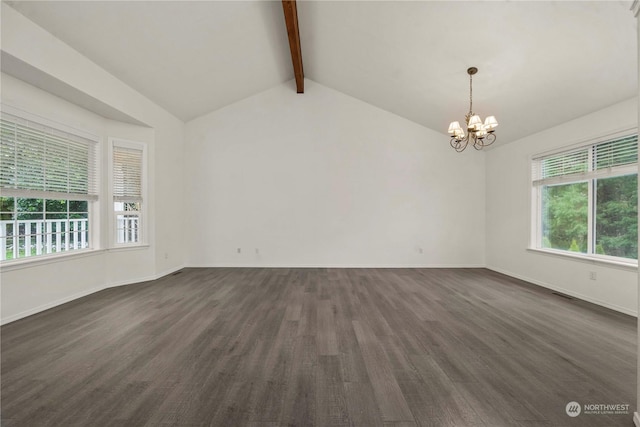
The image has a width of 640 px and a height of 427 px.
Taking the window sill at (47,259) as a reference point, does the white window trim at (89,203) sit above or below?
above

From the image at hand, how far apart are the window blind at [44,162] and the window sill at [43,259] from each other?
763 mm

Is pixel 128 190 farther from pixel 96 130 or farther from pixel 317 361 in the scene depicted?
pixel 317 361

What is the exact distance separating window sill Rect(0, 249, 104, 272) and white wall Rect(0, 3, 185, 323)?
1.4 inches

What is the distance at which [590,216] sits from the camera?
Result: 3.73 meters

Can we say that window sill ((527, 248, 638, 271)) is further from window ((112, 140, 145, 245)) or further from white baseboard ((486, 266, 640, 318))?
window ((112, 140, 145, 245))

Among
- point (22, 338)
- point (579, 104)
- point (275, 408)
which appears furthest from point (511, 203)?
point (22, 338)

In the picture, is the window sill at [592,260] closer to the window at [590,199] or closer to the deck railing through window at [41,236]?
Answer: the window at [590,199]

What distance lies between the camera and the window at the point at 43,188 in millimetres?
2941

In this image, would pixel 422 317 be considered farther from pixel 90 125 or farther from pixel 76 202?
pixel 90 125

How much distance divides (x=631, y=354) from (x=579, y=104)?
3.15 meters

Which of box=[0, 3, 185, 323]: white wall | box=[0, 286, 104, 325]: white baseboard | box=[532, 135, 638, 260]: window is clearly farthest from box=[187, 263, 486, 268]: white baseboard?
box=[0, 286, 104, 325]: white baseboard

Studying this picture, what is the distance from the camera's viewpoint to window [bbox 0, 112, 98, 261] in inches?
116

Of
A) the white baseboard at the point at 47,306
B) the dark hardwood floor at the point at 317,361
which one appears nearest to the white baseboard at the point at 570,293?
the dark hardwood floor at the point at 317,361

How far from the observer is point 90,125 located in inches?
154
